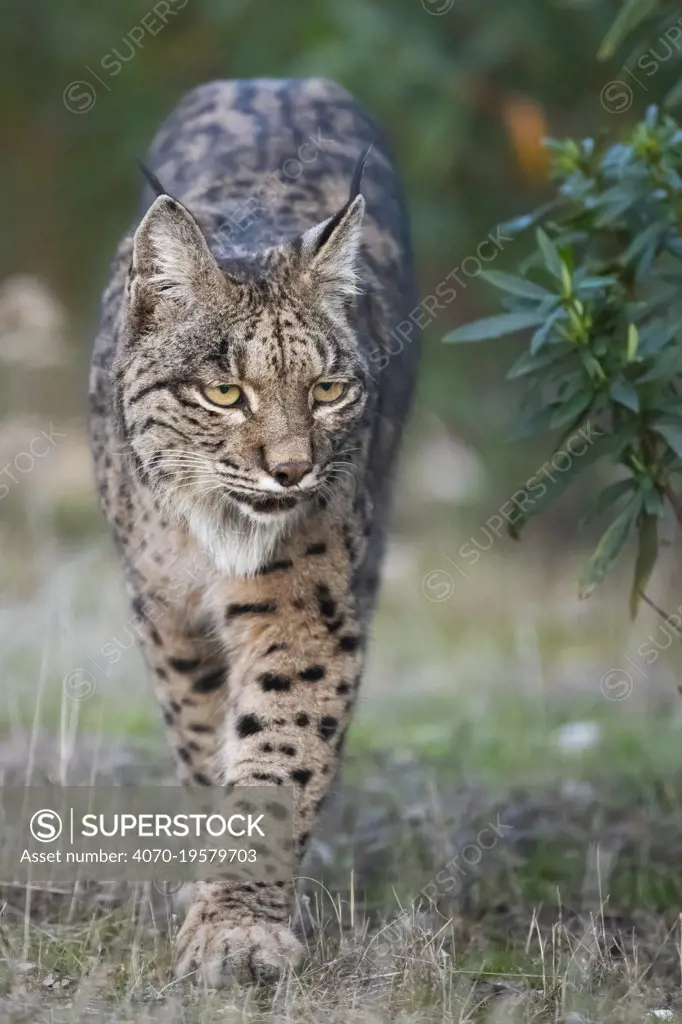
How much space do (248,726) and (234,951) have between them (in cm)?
66

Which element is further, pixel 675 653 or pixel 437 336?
pixel 437 336

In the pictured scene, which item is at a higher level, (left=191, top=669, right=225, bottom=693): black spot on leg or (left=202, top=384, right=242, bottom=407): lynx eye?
(left=202, top=384, right=242, bottom=407): lynx eye

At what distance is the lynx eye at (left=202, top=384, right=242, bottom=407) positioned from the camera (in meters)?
4.45

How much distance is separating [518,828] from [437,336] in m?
6.76

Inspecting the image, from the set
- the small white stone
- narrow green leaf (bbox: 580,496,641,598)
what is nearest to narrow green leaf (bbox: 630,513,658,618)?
narrow green leaf (bbox: 580,496,641,598)

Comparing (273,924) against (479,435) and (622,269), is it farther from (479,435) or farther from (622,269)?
(479,435)

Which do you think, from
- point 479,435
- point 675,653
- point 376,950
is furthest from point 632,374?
point 479,435

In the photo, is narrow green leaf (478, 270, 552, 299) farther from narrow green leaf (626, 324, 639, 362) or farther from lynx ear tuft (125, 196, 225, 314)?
lynx ear tuft (125, 196, 225, 314)

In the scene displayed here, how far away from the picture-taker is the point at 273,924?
14.7 ft

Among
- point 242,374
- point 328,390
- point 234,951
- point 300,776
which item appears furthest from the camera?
point 300,776

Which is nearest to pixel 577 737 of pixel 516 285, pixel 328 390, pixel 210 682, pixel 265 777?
pixel 210 682

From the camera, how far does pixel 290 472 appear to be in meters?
4.36

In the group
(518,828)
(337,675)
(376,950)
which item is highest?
(337,675)

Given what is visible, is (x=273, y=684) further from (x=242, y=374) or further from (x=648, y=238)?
(x=648, y=238)
